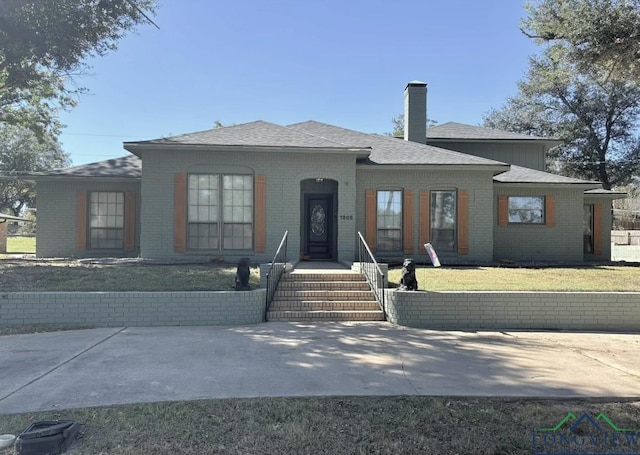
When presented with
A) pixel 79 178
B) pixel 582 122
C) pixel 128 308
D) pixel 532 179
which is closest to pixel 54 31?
pixel 79 178

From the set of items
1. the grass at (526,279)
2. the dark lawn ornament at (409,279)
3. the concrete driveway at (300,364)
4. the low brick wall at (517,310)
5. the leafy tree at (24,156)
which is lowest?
the concrete driveway at (300,364)

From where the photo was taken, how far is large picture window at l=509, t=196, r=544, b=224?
15.2 meters

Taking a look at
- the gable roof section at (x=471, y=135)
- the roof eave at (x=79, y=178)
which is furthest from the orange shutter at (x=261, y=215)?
the gable roof section at (x=471, y=135)

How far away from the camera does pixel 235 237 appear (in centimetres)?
1291

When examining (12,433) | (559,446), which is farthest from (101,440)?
(559,446)

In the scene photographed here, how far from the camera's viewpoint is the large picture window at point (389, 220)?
13.9 m

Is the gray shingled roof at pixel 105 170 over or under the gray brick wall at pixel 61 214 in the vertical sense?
over

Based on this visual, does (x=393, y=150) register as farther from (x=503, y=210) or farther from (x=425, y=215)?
(x=503, y=210)

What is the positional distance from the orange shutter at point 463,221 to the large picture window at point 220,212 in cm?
649

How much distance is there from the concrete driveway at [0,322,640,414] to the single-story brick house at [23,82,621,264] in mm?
5725

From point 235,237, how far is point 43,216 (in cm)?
665

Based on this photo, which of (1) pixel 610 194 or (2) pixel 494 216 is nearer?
(2) pixel 494 216

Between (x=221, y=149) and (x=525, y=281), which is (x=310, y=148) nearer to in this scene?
(x=221, y=149)

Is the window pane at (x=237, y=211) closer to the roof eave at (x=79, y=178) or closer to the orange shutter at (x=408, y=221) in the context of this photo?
the roof eave at (x=79, y=178)
